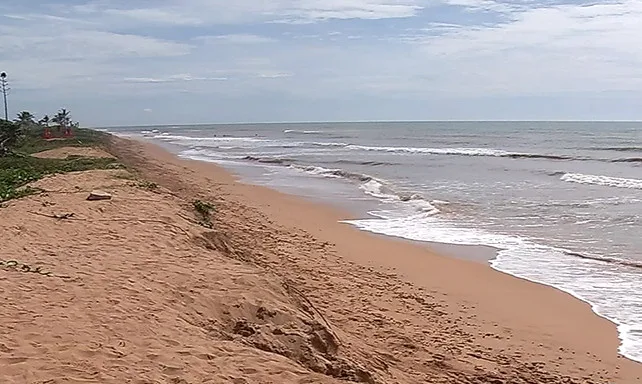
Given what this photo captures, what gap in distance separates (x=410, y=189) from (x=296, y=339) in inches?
717

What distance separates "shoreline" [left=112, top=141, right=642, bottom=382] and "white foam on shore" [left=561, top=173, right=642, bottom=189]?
15037 millimetres

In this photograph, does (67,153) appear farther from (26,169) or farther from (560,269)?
(560,269)

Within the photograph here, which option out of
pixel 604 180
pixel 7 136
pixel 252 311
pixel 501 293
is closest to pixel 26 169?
pixel 7 136

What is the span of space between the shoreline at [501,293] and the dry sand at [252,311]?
3 centimetres

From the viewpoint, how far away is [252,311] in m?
6.16

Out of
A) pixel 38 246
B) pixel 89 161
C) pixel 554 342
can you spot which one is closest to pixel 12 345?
pixel 38 246

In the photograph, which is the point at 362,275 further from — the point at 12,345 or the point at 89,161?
the point at 89,161

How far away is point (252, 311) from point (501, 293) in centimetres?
481

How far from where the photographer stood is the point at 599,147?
53.2 m

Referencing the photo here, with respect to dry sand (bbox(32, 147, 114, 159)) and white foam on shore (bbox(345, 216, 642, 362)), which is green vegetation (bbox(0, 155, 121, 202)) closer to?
dry sand (bbox(32, 147, 114, 159))

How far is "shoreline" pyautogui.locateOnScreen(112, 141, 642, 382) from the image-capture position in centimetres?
774

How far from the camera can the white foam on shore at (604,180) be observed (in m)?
25.3

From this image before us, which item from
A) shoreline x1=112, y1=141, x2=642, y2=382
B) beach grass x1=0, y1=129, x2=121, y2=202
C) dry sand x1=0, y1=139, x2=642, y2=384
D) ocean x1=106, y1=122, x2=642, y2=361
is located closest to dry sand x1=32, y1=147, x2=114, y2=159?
beach grass x1=0, y1=129, x2=121, y2=202

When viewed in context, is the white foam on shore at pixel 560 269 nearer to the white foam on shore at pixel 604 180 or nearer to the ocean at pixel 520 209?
the ocean at pixel 520 209
